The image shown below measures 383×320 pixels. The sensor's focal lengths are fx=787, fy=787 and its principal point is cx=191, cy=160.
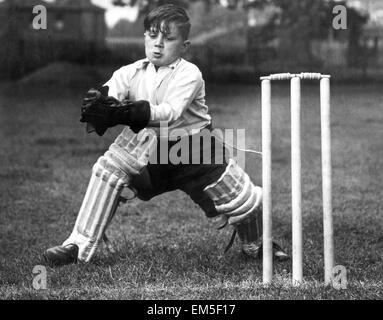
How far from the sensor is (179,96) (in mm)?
4004

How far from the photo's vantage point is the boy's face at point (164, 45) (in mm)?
4121

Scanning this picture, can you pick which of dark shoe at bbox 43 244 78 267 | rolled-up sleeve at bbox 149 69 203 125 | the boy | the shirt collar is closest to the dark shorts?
the boy

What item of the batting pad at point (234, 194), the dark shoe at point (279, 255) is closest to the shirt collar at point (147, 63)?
the batting pad at point (234, 194)

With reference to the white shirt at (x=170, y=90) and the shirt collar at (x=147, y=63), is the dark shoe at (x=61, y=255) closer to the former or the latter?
the white shirt at (x=170, y=90)

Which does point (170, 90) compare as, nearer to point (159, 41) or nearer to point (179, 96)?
point (179, 96)

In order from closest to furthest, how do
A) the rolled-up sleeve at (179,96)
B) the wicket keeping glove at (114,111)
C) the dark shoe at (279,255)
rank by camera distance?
the wicket keeping glove at (114,111) → the rolled-up sleeve at (179,96) → the dark shoe at (279,255)

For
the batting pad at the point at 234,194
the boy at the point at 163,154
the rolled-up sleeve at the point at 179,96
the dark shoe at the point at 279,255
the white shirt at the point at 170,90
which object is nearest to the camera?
the rolled-up sleeve at the point at 179,96

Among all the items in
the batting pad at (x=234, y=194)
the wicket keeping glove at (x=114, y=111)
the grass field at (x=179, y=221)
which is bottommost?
the grass field at (x=179, y=221)

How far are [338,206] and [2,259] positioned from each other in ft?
9.51

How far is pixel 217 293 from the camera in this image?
3.81m

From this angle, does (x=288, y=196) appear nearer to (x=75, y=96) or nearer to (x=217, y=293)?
(x=217, y=293)

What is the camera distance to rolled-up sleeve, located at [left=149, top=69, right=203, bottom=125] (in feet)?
12.7
